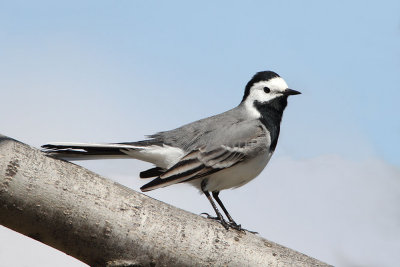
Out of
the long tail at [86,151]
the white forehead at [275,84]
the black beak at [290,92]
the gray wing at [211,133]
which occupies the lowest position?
the long tail at [86,151]

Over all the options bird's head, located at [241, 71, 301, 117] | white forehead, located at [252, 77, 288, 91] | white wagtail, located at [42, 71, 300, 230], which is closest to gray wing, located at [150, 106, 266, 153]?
white wagtail, located at [42, 71, 300, 230]

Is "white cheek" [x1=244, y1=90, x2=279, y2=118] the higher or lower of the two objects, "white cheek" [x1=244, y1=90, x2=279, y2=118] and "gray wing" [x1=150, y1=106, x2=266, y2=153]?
the higher

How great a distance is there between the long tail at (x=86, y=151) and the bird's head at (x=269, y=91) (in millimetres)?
1846

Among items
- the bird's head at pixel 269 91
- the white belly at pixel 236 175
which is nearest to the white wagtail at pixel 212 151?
the white belly at pixel 236 175

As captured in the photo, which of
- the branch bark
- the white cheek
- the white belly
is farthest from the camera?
the white cheek

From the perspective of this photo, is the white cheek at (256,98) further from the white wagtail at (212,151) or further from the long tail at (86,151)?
the long tail at (86,151)

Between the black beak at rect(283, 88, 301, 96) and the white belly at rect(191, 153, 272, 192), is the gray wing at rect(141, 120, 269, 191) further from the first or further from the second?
the black beak at rect(283, 88, 301, 96)

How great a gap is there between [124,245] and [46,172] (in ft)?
2.38

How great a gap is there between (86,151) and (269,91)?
2.79m

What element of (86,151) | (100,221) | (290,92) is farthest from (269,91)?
(100,221)

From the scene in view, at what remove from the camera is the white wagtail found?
545 centimetres

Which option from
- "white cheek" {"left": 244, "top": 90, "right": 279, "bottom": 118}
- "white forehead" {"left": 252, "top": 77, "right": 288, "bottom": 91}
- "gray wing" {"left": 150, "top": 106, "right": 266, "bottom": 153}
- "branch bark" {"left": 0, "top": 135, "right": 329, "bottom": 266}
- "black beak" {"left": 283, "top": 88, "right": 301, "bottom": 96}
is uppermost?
"white forehead" {"left": 252, "top": 77, "right": 288, "bottom": 91}

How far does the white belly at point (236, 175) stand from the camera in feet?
19.1

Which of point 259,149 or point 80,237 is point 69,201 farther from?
point 259,149
